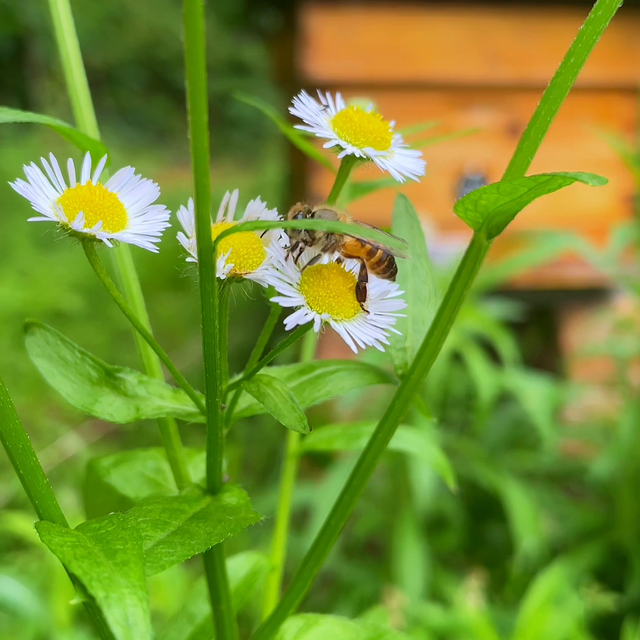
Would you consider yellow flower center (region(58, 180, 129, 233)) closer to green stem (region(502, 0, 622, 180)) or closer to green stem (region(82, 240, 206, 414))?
green stem (region(82, 240, 206, 414))

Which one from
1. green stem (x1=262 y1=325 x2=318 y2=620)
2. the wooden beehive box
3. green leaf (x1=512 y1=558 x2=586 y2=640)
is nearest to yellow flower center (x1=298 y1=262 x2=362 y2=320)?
green stem (x1=262 y1=325 x2=318 y2=620)

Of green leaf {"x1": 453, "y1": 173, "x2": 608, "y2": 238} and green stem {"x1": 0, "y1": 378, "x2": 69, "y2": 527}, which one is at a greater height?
green leaf {"x1": 453, "y1": 173, "x2": 608, "y2": 238}

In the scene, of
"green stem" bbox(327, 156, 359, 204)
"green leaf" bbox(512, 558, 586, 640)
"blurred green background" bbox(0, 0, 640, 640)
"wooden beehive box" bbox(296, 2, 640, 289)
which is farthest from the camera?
"wooden beehive box" bbox(296, 2, 640, 289)

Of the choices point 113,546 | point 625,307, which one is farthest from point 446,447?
point 113,546

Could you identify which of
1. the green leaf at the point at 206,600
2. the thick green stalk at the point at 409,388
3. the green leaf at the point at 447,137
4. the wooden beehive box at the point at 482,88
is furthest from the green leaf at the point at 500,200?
the wooden beehive box at the point at 482,88

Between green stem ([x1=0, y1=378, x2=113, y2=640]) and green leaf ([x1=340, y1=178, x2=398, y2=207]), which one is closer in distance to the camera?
green stem ([x1=0, y1=378, x2=113, y2=640])

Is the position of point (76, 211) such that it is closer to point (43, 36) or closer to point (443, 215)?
point (443, 215)

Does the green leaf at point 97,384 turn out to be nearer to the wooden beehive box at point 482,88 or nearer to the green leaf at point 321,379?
the green leaf at point 321,379

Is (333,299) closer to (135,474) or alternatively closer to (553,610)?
(135,474)
